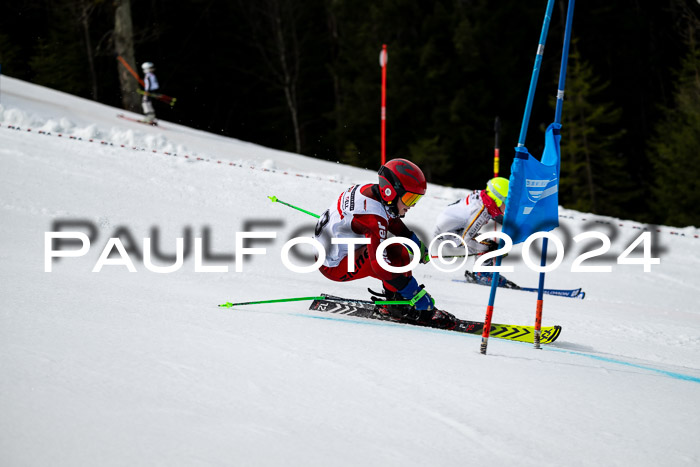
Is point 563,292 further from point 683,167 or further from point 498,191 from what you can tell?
point 683,167

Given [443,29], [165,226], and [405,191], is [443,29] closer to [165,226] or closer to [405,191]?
[165,226]

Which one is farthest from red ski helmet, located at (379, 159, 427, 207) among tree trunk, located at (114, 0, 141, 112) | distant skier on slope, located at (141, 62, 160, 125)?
tree trunk, located at (114, 0, 141, 112)

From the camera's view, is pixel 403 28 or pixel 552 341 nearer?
pixel 552 341

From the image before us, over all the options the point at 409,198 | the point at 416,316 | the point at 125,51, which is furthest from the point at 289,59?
the point at 416,316

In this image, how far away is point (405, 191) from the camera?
5.11 m

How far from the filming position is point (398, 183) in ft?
16.7

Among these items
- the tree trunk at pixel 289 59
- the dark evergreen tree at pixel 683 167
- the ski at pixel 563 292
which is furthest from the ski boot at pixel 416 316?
the tree trunk at pixel 289 59

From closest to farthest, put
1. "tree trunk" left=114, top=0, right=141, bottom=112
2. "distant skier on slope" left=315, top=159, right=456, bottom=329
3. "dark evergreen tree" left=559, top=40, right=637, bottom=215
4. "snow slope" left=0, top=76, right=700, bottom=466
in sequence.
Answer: "snow slope" left=0, top=76, right=700, bottom=466 → "distant skier on slope" left=315, top=159, right=456, bottom=329 → "tree trunk" left=114, top=0, right=141, bottom=112 → "dark evergreen tree" left=559, top=40, right=637, bottom=215

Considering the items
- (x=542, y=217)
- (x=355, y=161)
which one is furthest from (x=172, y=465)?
(x=355, y=161)

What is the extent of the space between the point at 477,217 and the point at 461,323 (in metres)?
3.02

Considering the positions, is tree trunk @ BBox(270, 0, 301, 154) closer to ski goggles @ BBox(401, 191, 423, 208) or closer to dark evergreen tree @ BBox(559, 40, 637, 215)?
dark evergreen tree @ BBox(559, 40, 637, 215)

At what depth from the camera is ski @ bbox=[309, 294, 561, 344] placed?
517 cm

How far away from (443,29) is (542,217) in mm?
27433

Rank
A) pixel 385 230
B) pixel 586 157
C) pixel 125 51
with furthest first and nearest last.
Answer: pixel 586 157 < pixel 125 51 < pixel 385 230
